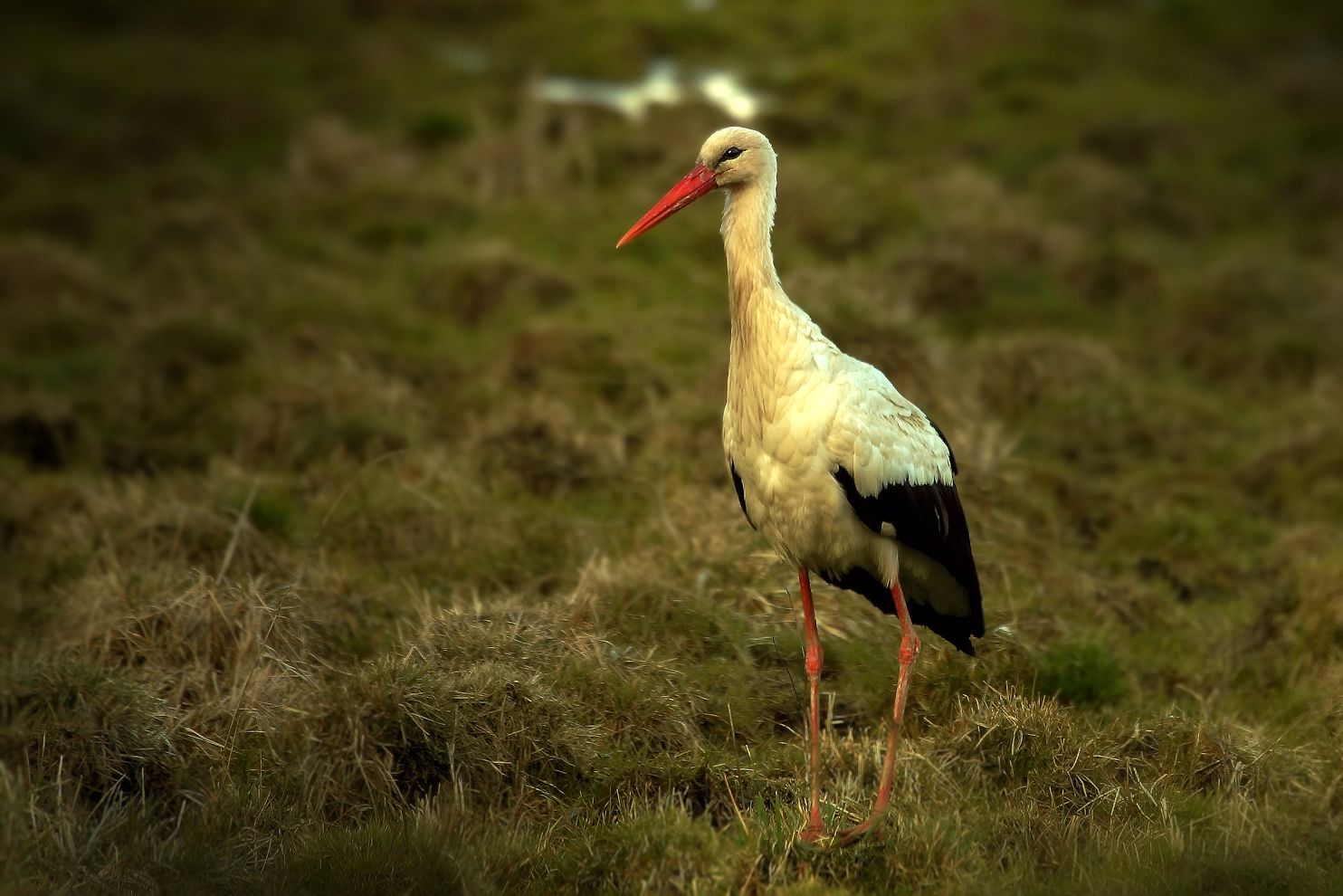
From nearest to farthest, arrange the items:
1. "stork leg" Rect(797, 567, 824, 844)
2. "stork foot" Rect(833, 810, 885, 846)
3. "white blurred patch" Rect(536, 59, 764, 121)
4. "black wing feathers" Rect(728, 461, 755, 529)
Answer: "stork foot" Rect(833, 810, 885, 846), "stork leg" Rect(797, 567, 824, 844), "black wing feathers" Rect(728, 461, 755, 529), "white blurred patch" Rect(536, 59, 764, 121)

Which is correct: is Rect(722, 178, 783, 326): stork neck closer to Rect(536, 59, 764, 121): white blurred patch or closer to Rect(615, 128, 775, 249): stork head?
Rect(615, 128, 775, 249): stork head

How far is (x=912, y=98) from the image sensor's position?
1838 cm

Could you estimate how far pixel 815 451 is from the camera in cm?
471

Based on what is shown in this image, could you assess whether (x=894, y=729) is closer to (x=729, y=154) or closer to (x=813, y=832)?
(x=813, y=832)

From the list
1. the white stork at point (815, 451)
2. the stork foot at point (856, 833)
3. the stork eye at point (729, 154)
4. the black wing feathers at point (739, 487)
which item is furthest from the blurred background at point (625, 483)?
the stork eye at point (729, 154)

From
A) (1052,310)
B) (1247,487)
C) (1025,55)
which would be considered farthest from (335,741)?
(1025,55)

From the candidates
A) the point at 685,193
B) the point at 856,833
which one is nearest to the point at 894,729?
the point at 856,833

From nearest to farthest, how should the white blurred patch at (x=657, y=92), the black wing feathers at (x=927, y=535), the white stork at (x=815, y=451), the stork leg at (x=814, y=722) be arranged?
the stork leg at (x=814, y=722) → the white stork at (x=815, y=451) → the black wing feathers at (x=927, y=535) → the white blurred patch at (x=657, y=92)

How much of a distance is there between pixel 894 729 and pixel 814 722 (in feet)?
0.80

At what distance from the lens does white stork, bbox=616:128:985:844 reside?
186 inches

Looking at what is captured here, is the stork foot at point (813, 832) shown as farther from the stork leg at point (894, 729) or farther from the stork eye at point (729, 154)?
the stork eye at point (729, 154)

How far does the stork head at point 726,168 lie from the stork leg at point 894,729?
1.34m

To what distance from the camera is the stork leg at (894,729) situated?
442 centimetres

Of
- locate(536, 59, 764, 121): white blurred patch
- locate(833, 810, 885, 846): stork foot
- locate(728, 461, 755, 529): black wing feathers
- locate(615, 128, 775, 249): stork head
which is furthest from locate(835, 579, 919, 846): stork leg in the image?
locate(536, 59, 764, 121): white blurred patch
